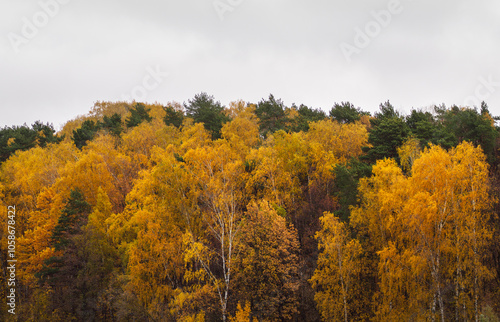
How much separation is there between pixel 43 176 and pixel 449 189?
156 feet

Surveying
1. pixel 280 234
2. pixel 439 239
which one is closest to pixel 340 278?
pixel 280 234

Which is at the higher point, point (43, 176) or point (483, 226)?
point (43, 176)

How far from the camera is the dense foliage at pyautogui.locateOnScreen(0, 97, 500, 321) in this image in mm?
22562

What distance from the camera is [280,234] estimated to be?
958 inches

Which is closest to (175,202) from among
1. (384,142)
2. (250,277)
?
(250,277)

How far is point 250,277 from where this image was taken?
2314cm

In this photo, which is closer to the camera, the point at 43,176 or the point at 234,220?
the point at 234,220

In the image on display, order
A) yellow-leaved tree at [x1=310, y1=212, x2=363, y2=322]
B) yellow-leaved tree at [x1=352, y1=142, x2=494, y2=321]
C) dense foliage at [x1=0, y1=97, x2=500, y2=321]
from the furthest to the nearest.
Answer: yellow-leaved tree at [x1=310, y1=212, x2=363, y2=322], dense foliage at [x1=0, y1=97, x2=500, y2=321], yellow-leaved tree at [x1=352, y1=142, x2=494, y2=321]

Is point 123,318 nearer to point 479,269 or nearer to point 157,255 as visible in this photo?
point 157,255

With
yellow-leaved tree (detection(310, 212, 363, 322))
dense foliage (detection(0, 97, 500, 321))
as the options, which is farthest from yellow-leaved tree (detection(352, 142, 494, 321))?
yellow-leaved tree (detection(310, 212, 363, 322))

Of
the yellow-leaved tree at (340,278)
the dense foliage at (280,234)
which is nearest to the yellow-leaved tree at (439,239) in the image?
the dense foliage at (280,234)

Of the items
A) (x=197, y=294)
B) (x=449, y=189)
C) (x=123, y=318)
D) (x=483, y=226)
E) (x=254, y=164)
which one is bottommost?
(x=123, y=318)

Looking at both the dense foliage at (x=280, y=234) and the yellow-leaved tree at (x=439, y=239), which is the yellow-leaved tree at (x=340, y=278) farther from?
the yellow-leaved tree at (x=439, y=239)

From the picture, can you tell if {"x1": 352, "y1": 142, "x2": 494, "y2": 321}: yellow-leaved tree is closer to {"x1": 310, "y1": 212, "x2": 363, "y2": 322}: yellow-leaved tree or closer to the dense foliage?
the dense foliage
